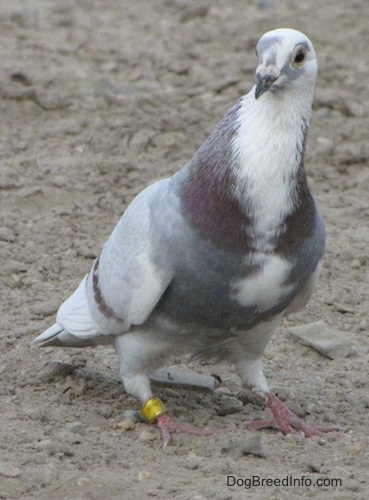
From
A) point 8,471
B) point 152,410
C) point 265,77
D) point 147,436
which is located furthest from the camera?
point 152,410

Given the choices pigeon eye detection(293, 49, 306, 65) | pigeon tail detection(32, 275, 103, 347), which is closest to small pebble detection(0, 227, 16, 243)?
pigeon tail detection(32, 275, 103, 347)

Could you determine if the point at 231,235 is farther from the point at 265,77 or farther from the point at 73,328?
the point at 73,328

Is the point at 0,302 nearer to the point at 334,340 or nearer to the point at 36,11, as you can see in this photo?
the point at 334,340

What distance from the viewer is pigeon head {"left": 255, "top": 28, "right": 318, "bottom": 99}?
5066 mm

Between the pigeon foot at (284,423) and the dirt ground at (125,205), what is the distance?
70 mm

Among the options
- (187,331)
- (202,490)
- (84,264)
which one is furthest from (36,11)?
(202,490)

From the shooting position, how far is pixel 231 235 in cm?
523

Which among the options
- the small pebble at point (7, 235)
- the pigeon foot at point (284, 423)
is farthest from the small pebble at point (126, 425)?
the small pebble at point (7, 235)

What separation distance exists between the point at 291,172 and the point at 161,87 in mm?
4497

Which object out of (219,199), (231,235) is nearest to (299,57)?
(219,199)

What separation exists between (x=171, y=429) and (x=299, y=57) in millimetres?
1670

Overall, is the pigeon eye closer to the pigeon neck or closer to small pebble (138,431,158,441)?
the pigeon neck

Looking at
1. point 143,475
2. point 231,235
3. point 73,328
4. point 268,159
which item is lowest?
point 143,475

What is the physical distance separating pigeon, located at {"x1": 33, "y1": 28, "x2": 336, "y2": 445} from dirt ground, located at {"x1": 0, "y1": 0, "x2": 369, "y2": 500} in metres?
0.44
